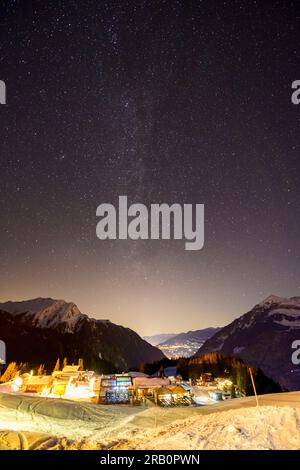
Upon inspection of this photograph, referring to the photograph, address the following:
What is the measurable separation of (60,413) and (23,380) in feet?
103

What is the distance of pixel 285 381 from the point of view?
172 metres

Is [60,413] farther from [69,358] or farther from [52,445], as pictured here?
[69,358]

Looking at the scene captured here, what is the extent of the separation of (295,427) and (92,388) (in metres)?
43.3

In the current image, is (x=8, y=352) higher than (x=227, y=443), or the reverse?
(x=227, y=443)

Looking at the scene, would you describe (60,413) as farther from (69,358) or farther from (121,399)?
(69,358)

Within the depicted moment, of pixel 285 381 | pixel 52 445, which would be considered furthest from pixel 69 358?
pixel 52 445

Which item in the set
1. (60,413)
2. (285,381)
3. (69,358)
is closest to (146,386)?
(60,413)

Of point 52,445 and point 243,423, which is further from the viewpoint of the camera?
point 243,423
